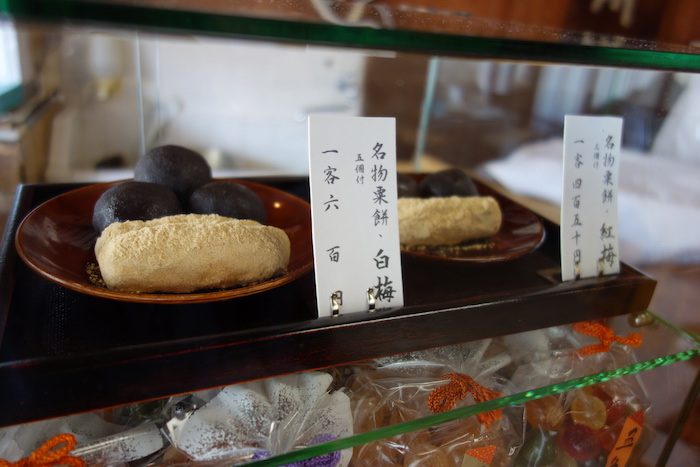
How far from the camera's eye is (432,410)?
519mm

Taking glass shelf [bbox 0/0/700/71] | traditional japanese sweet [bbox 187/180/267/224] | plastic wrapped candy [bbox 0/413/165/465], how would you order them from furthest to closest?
traditional japanese sweet [bbox 187/180/267/224]
plastic wrapped candy [bbox 0/413/165/465]
glass shelf [bbox 0/0/700/71]

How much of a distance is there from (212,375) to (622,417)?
484 millimetres

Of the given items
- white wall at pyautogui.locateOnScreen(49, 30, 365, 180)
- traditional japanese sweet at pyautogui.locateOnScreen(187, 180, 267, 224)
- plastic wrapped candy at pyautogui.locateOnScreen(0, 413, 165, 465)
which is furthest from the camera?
white wall at pyautogui.locateOnScreen(49, 30, 365, 180)

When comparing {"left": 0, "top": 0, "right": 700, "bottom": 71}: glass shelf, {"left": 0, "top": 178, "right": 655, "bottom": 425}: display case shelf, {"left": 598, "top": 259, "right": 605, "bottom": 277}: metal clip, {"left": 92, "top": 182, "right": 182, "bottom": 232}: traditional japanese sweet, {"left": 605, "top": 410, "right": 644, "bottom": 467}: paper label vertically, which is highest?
{"left": 0, "top": 0, "right": 700, "bottom": 71}: glass shelf

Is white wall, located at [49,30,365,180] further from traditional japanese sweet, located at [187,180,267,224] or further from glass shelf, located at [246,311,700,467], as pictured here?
glass shelf, located at [246,311,700,467]

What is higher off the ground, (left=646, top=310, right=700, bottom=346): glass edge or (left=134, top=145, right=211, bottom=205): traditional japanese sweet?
(left=134, top=145, right=211, bottom=205): traditional japanese sweet

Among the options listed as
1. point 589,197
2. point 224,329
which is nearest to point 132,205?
point 224,329

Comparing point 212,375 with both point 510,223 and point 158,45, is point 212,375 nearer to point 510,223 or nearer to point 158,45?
point 510,223

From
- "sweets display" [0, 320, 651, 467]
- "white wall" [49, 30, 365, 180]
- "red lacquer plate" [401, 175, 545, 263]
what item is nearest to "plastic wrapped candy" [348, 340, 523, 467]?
"sweets display" [0, 320, 651, 467]

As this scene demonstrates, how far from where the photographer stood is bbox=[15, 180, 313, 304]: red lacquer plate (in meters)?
0.46

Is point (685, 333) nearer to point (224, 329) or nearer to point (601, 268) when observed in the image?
point (601, 268)

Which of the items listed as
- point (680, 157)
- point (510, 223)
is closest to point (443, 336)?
point (510, 223)

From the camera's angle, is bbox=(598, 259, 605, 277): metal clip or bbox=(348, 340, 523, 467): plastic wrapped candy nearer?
bbox=(348, 340, 523, 467): plastic wrapped candy

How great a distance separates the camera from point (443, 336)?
540 mm
